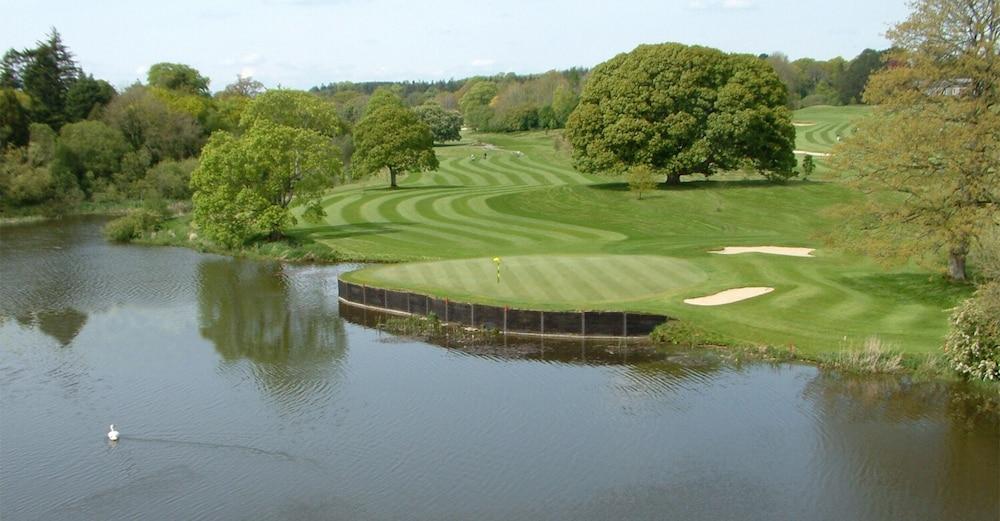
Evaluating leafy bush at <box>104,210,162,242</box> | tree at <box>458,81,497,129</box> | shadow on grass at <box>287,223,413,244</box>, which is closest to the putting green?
shadow on grass at <box>287,223,413,244</box>

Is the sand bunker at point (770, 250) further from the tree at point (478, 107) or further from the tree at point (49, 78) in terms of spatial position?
the tree at point (478, 107)

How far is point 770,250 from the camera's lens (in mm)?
44312

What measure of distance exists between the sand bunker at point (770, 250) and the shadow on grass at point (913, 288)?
22.1 feet

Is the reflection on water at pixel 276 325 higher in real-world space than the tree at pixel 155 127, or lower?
lower

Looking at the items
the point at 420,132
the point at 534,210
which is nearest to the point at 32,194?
the point at 420,132

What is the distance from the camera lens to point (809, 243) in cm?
4547

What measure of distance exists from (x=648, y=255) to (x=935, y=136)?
Answer: 1500 centimetres

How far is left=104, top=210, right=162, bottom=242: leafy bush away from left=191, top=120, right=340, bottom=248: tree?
33.8 ft

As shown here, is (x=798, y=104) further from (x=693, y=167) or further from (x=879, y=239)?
(x=879, y=239)

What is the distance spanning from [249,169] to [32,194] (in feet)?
109

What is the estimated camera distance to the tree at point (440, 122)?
137125 millimetres

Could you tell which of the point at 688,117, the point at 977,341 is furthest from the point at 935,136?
the point at 688,117

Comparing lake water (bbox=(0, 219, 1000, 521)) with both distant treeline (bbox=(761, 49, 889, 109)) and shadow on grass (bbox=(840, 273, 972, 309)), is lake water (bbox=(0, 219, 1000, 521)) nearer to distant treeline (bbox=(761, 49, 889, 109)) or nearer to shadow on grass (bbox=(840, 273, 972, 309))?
shadow on grass (bbox=(840, 273, 972, 309))

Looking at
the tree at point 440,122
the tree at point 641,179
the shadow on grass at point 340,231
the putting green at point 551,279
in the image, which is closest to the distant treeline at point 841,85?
the tree at point 440,122
